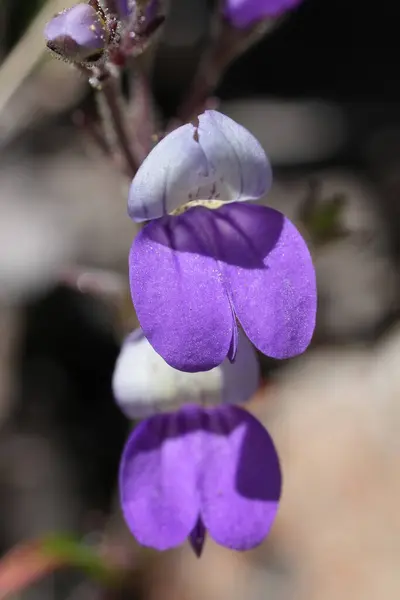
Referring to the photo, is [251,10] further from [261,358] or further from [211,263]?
[261,358]

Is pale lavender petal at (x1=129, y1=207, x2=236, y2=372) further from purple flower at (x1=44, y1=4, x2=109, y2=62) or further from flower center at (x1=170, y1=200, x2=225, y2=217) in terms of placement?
purple flower at (x1=44, y1=4, x2=109, y2=62)

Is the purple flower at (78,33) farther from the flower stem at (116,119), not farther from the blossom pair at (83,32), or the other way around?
the flower stem at (116,119)

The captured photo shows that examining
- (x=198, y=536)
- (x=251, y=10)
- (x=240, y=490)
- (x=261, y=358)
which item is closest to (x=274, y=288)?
(x=240, y=490)

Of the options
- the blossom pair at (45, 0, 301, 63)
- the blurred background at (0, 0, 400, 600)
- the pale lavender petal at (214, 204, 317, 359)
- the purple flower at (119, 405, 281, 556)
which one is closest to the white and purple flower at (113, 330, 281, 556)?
the purple flower at (119, 405, 281, 556)

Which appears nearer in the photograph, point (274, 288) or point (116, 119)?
point (274, 288)

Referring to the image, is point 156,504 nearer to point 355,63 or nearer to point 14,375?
point 14,375

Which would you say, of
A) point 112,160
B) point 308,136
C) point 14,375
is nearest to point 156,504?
point 112,160
